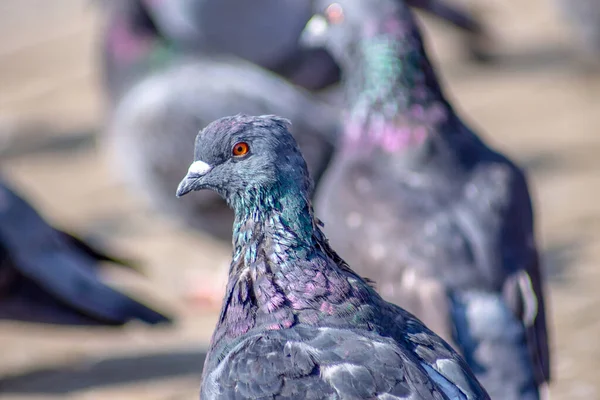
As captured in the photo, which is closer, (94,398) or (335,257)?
(335,257)

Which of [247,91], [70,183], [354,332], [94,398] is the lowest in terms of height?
[354,332]

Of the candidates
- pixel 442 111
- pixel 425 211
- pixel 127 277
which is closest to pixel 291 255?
pixel 425 211

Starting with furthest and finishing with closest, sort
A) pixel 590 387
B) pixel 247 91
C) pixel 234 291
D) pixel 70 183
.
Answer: pixel 70 183, pixel 247 91, pixel 590 387, pixel 234 291

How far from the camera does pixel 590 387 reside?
3797 mm

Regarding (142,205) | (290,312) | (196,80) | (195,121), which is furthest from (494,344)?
(142,205)

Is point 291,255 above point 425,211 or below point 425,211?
below

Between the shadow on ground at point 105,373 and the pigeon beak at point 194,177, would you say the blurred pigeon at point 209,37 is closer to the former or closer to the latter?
the shadow on ground at point 105,373

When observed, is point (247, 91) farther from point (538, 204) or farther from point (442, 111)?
point (538, 204)

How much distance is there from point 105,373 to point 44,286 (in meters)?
0.46

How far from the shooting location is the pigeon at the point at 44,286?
4.05 metres

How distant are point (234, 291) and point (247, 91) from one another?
2323 mm

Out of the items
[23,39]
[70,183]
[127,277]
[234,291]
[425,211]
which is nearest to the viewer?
[234,291]

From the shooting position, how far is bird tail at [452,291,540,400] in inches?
117

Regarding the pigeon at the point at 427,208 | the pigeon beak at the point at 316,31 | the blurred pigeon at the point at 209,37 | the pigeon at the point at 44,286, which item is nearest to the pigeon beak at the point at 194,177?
the pigeon at the point at 427,208
